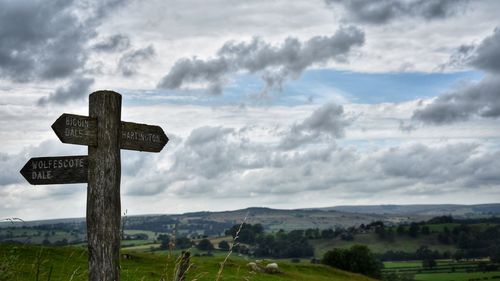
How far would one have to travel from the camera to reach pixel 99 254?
22.1ft

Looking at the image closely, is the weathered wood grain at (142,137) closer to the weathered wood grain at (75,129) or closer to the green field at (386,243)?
the weathered wood grain at (75,129)

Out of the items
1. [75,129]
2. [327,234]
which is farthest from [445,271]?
[75,129]

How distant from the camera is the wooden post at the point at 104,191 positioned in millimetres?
6746

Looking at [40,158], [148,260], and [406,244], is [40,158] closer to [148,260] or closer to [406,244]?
[148,260]

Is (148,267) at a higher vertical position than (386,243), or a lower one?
higher

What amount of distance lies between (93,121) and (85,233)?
1501 millimetres

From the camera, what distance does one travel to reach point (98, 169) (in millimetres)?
6965

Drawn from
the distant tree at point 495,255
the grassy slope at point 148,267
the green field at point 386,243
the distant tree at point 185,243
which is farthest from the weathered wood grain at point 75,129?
the distant tree at point 495,255

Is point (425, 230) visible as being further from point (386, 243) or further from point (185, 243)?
point (185, 243)

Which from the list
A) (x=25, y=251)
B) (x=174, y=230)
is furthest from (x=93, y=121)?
(x=25, y=251)

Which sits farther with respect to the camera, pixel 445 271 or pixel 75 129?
pixel 445 271

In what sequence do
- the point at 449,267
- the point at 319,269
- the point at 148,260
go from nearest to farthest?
1. the point at 148,260
2. the point at 319,269
3. the point at 449,267

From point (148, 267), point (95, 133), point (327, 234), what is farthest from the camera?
point (327, 234)

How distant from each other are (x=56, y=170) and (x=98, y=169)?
0.65 metres
